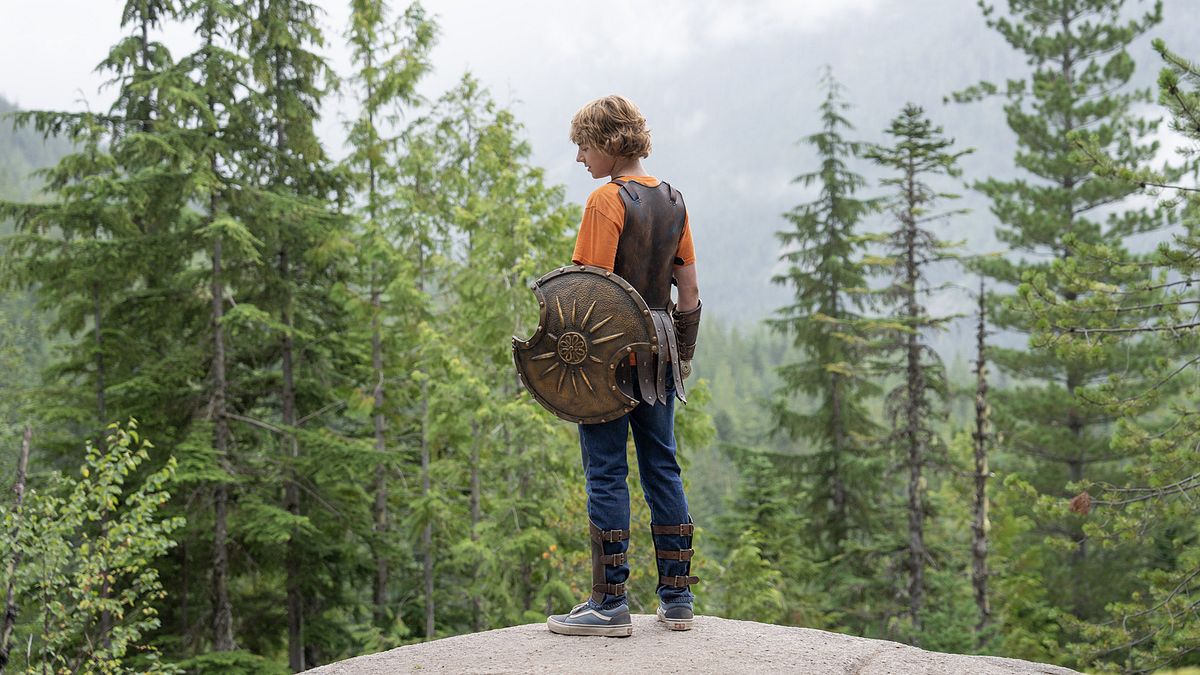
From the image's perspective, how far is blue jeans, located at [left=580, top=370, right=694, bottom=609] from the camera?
489cm

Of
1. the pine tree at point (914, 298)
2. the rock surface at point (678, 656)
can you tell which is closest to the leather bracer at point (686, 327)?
the rock surface at point (678, 656)

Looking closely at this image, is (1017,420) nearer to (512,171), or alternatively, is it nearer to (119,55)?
(512,171)

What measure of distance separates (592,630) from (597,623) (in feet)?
0.16

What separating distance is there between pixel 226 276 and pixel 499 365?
554 centimetres

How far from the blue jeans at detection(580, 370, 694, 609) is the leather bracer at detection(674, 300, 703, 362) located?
26cm

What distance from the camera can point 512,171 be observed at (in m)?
14.1

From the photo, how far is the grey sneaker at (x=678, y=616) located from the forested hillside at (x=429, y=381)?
535 cm

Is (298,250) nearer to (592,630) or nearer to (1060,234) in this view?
(592,630)

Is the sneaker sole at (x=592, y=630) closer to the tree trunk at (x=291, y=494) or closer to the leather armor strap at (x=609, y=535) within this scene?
the leather armor strap at (x=609, y=535)

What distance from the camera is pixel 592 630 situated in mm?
5051

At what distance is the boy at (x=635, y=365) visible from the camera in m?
4.64

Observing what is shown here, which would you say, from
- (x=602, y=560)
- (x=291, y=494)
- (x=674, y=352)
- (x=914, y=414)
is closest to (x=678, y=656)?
(x=602, y=560)

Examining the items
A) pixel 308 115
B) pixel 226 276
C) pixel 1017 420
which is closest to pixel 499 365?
pixel 226 276

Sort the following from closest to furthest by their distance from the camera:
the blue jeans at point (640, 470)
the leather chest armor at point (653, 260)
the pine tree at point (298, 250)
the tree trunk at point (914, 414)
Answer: the leather chest armor at point (653, 260)
the blue jeans at point (640, 470)
the pine tree at point (298, 250)
the tree trunk at point (914, 414)
